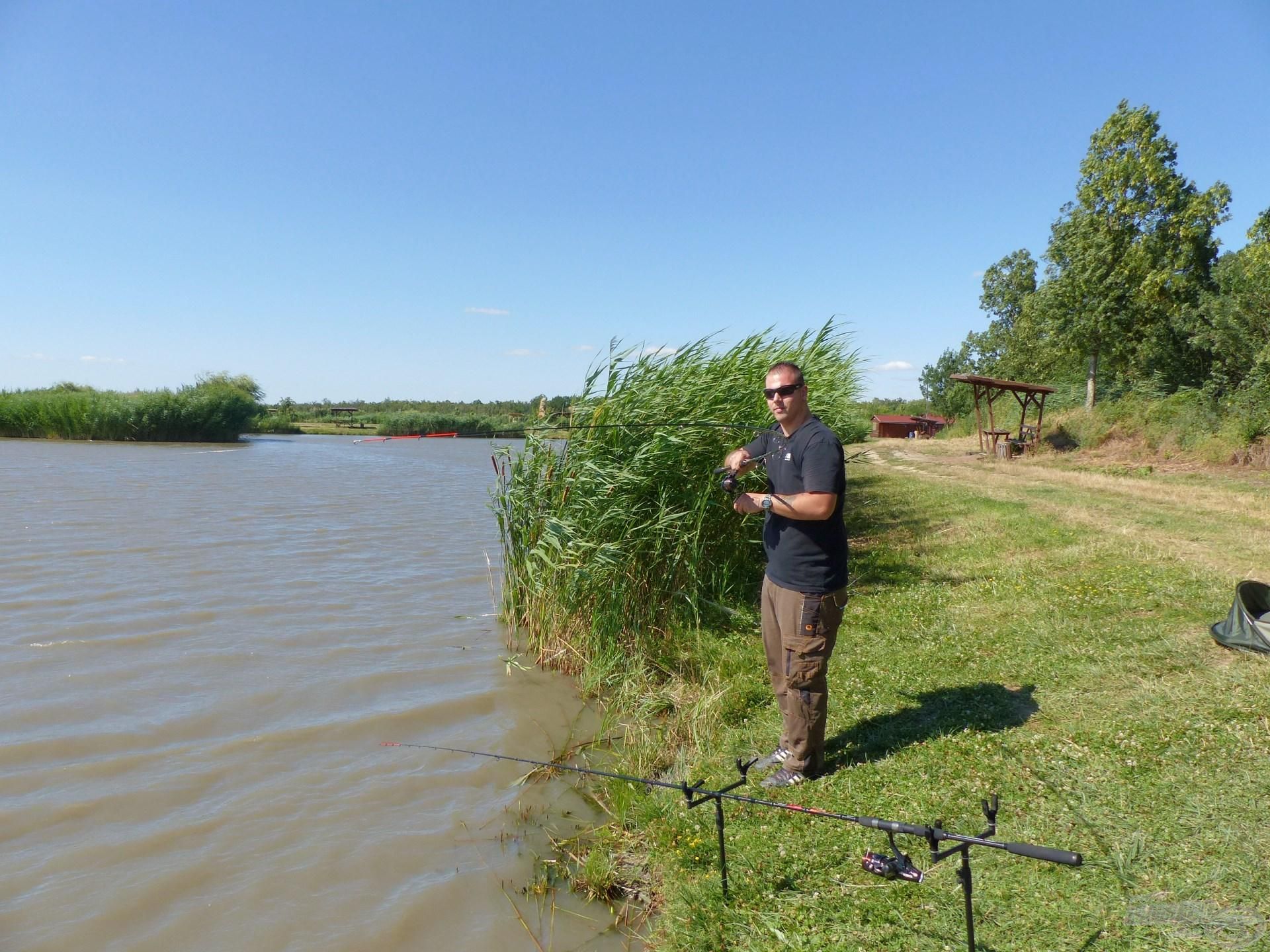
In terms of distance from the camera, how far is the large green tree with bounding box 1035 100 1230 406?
23625 mm

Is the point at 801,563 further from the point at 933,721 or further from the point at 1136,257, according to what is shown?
the point at 1136,257

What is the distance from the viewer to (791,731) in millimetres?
4336

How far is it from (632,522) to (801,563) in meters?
3.27

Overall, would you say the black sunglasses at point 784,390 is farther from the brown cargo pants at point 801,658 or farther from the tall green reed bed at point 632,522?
the tall green reed bed at point 632,522

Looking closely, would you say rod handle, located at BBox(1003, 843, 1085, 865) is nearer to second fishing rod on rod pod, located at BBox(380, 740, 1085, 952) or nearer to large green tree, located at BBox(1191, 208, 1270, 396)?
second fishing rod on rod pod, located at BBox(380, 740, 1085, 952)

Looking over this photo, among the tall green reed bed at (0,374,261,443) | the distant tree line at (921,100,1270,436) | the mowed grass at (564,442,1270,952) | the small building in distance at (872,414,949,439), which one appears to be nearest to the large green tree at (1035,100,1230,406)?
the distant tree line at (921,100,1270,436)

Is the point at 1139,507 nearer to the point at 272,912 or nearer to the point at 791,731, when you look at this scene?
the point at 791,731

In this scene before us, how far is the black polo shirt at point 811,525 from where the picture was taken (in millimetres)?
3938

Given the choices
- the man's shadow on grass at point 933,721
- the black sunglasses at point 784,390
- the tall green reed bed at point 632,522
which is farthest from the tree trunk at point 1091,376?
the black sunglasses at point 784,390

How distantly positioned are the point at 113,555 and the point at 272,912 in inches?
409

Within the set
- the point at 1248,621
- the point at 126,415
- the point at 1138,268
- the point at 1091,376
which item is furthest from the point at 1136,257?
the point at 126,415

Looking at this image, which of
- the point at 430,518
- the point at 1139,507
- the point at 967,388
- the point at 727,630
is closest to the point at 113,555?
the point at 430,518

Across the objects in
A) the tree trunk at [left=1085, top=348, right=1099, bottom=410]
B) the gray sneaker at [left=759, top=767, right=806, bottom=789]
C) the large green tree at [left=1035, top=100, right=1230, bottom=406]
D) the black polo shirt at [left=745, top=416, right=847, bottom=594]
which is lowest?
the gray sneaker at [left=759, top=767, right=806, bottom=789]

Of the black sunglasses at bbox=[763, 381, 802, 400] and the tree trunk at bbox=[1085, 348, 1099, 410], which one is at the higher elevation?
the tree trunk at bbox=[1085, 348, 1099, 410]
